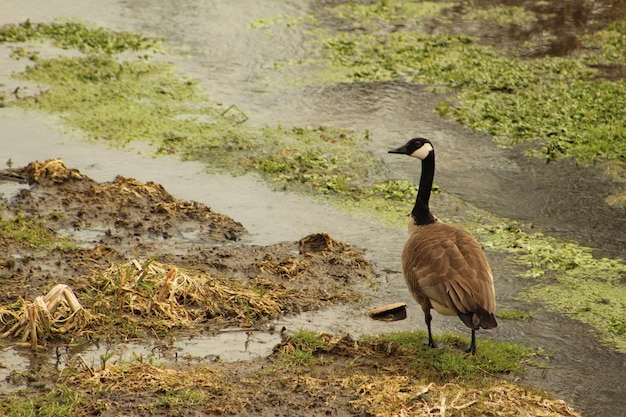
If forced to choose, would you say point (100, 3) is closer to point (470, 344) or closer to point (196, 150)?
point (196, 150)

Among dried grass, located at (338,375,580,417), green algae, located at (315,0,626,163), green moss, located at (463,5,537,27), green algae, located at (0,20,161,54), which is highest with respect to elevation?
green moss, located at (463,5,537,27)

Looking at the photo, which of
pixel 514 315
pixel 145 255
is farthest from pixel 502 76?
pixel 145 255

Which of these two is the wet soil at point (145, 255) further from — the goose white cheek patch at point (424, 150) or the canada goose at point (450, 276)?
the goose white cheek patch at point (424, 150)

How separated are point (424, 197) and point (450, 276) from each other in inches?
55.9

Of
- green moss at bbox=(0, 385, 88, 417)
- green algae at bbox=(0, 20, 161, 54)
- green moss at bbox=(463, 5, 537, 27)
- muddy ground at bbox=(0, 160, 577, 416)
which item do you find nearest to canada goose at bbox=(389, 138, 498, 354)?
muddy ground at bbox=(0, 160, 577, 416)

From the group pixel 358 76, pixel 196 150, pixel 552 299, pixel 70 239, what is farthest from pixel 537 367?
pixel 358 76

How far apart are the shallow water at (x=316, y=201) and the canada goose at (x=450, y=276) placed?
2.06 feet

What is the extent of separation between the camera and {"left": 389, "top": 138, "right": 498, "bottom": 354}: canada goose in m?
6.66

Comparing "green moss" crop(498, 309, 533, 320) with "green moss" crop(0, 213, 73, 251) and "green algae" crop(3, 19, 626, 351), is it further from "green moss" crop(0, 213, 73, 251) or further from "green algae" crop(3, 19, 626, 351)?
"green moss" crop(0, 213, 73, 251)

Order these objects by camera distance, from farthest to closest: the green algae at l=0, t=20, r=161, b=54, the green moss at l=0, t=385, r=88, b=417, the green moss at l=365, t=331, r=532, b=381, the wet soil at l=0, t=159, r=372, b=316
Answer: the green algae at l=0, t=20, r=161, b=54, the wet soil at l=0, t=159, r=372, b=316, the green moss at l=365, t=331, r=532, b=381, the green moss at l=0, t=385, r=88, b=417

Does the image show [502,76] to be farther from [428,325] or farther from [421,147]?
[428,325]

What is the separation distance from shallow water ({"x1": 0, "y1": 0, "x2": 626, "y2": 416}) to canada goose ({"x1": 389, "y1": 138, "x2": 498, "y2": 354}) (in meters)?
0.63

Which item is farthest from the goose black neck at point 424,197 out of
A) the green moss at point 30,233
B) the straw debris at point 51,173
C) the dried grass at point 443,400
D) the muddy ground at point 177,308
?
the straw debris at point 51,173

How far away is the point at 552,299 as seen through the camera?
8.12 m
